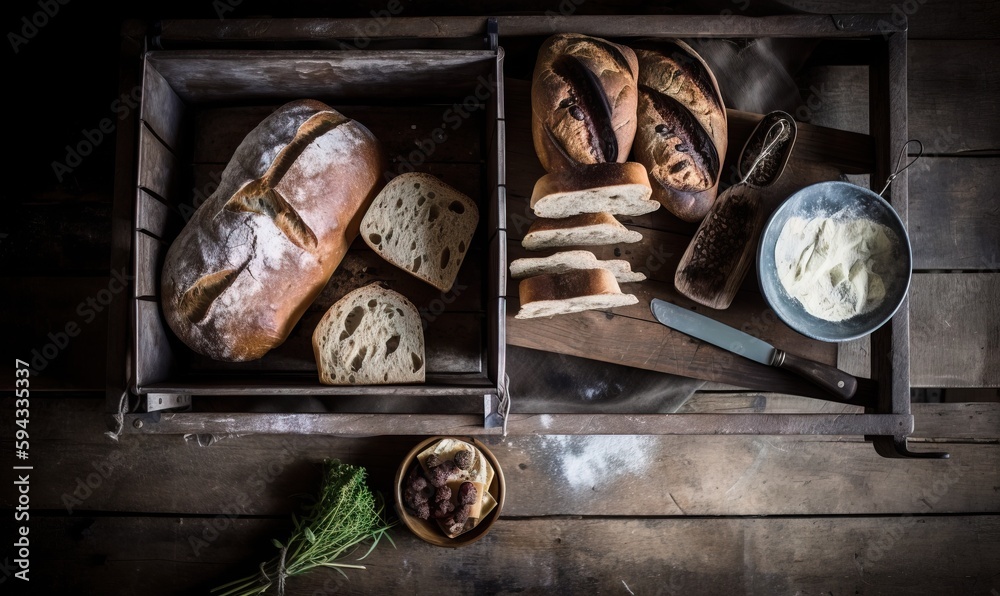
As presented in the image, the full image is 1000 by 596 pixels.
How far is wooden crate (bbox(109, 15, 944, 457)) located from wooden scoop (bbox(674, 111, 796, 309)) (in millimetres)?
66

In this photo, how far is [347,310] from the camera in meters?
1.52

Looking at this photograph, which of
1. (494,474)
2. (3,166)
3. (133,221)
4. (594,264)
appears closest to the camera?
(133,221)

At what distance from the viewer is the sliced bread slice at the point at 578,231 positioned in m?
1.44

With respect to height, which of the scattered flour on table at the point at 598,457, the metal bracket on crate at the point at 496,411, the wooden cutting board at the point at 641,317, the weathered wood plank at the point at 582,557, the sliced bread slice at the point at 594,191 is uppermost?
the sliced bread slice at the point at 594,191

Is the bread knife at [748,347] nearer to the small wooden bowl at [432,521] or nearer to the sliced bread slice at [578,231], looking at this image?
the sliced bread slice at [578,231]

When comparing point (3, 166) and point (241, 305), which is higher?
point (3, 166)

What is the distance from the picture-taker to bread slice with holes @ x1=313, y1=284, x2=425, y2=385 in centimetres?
149

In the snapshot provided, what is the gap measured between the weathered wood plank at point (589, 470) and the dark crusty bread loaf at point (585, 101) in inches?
37.0

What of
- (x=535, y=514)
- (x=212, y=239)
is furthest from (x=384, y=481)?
(x=212, y=239)

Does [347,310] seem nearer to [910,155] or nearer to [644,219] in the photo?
[644,219]

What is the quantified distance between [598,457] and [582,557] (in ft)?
1.11

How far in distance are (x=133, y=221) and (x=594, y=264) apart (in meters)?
1.19

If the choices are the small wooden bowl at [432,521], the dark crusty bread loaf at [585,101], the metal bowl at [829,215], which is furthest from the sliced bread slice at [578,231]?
the small wooden bowl at [432,521]

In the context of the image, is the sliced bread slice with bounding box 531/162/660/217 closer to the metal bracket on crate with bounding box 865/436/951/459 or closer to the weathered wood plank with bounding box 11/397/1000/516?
the weathered wood plank with bounding box 11/397/1000/516
